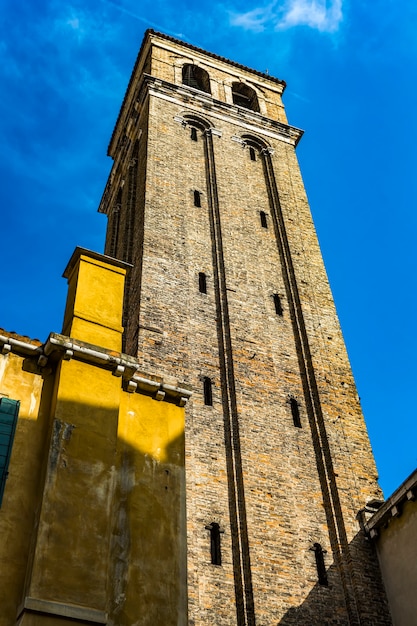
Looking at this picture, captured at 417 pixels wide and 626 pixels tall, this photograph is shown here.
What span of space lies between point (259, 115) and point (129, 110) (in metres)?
5.17

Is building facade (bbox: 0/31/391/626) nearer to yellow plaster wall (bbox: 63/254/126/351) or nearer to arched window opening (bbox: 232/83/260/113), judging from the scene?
yellow plaster wall (bbox: 63/254/126/351)

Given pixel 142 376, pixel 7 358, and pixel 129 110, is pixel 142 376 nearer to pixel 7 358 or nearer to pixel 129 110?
pixel 7 358

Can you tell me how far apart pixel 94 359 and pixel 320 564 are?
24.1 ft

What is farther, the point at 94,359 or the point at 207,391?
the point at 207,391

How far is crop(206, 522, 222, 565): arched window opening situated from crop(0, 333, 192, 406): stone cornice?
4.98 m

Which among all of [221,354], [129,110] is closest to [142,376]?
[221,354]

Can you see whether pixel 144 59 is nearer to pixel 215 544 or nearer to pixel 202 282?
pixel 202 282

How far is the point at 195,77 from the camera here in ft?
96.1

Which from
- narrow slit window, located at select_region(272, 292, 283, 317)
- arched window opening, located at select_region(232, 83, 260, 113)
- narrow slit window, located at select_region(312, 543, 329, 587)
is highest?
arched window opening, located at select_region(232, 83, 260, 113)

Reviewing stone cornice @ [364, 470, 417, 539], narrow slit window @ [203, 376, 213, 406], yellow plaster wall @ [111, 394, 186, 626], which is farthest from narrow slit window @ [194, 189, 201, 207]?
yellow plaster wall @ [111, 394, 186, 626]

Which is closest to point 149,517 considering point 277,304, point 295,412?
point 295,412

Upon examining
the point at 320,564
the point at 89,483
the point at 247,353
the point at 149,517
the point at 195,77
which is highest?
the point at 195,77

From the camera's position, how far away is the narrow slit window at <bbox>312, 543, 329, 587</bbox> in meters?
13.6

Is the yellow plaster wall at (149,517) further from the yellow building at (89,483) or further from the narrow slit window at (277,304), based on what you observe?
the narrow slit window at (277,304)
